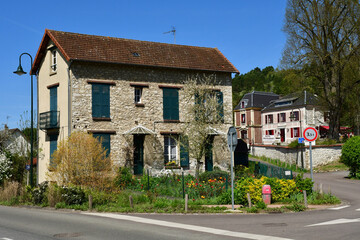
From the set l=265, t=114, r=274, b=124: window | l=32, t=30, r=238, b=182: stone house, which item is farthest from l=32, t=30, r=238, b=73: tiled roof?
l=265, t=114, r=274, b=124: window

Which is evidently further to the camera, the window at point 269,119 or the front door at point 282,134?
the window at point 269,119

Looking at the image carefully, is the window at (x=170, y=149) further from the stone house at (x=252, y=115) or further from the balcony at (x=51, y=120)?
the stone house at (x=252, y=115)

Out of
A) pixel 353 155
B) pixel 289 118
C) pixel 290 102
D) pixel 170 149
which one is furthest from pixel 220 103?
pixel 290 102

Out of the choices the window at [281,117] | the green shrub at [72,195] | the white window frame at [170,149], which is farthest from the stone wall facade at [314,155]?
the green shrub at [72,195]

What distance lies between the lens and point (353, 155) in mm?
28062

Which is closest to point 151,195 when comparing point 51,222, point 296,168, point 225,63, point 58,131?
point 51,222

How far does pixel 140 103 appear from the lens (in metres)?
27.5

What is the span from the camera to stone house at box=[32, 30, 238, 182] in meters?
25.8

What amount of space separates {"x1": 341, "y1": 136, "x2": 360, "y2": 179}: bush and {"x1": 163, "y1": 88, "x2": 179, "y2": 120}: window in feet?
38.1

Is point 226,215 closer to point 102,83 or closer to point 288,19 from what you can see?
point 102,83

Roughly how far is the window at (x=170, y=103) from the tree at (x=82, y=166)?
29.0ft

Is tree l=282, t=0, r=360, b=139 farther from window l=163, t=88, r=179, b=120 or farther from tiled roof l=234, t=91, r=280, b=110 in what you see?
tiled roof l=234, t=91, r=280, b=110

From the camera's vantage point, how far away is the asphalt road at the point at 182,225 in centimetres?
1051

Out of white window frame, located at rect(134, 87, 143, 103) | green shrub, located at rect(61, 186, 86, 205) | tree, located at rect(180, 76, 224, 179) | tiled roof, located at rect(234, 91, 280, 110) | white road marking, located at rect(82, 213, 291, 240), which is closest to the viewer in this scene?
white road marking, located at rect(82, 213, 291, 240)
